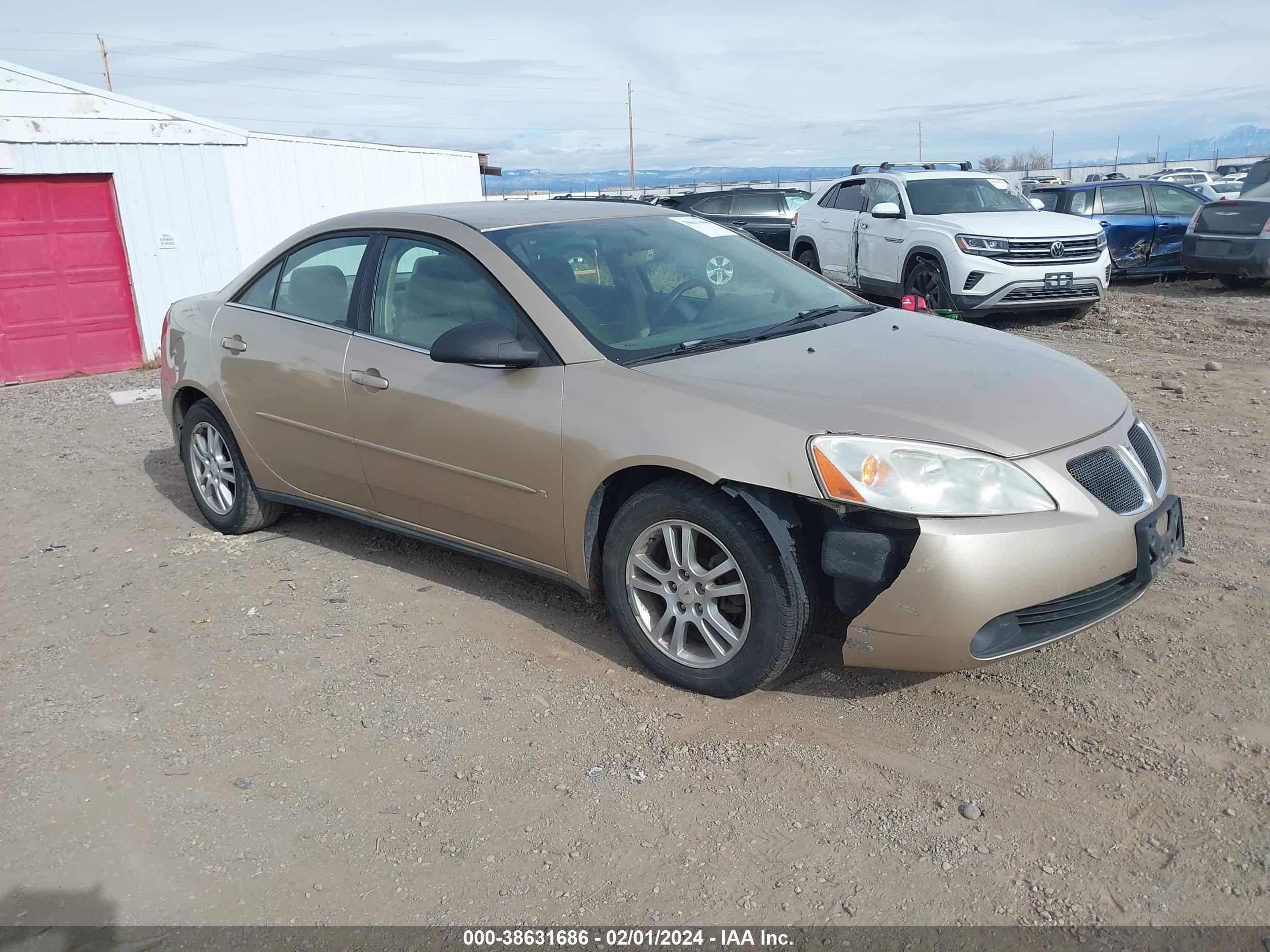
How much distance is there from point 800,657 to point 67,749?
2.53 metres

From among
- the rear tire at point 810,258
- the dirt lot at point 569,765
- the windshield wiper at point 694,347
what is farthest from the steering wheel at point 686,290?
the rear tire at point 810,258

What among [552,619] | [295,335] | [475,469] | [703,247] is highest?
[703,247]

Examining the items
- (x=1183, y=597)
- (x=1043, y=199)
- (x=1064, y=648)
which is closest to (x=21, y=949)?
(x=1064, y=648)

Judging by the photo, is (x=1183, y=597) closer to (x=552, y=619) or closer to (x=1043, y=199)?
(x=552, y=619)

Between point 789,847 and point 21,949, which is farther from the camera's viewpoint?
point 789,847

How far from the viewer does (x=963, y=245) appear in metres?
10.8

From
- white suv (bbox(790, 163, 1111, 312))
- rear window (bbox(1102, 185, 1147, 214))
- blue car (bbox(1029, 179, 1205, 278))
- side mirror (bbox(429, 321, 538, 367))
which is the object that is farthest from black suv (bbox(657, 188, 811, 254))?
side mirror (bbox(429, 321, 538, 367))

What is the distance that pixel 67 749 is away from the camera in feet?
11.6

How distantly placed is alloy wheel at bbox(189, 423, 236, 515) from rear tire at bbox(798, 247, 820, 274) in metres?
9.57

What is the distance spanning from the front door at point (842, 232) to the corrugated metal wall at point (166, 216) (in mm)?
7597

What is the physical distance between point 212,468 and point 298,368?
4.03 ft

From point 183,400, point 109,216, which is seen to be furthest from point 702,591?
point 109,216

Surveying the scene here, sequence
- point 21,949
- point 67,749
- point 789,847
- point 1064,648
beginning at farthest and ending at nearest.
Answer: point 1064,648
point 67,749
point 789,847
point 21,949

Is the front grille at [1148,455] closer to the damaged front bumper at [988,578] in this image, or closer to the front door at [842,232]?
the damaged front bumper at [988,578]
